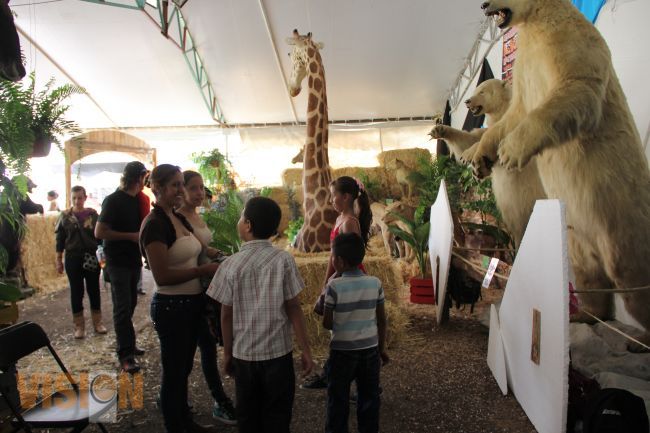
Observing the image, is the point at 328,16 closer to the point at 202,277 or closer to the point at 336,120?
the point at 336,120

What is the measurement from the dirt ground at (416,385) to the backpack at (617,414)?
21.3 inches

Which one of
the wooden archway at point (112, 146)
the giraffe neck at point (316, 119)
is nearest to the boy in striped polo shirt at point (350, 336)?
the giraffe neck at point (316, 119)

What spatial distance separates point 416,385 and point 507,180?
1688 millimetres

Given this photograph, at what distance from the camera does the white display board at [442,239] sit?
314 centimetres

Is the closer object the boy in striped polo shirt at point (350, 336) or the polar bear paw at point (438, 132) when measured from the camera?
the boy in striped polo shirt at point (350, 336)

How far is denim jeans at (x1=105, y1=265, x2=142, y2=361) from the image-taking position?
312cm

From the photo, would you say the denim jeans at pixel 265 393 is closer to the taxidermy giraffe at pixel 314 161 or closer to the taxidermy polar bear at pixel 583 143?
the taxidermy polar bear at pixel 583 143

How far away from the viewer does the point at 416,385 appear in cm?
282

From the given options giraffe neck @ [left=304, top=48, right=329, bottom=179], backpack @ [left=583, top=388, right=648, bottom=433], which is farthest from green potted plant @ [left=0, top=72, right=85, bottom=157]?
backpack @ [left=583, top=388, right=648, bottom=433]

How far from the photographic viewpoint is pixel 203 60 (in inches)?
377

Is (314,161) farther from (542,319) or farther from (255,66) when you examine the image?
(255,66)

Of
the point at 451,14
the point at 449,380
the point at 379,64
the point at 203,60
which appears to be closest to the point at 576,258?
the point at 449,380

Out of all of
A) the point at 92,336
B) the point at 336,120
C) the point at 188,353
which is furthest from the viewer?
the point at 336,120

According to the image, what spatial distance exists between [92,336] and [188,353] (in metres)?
2.69
